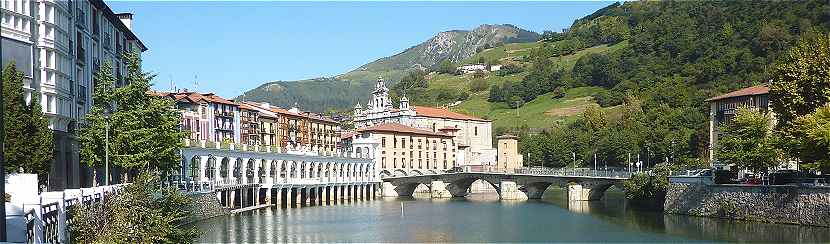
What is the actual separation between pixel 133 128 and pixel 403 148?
102052mm

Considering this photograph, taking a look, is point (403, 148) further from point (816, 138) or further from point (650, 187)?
point (816, 138)

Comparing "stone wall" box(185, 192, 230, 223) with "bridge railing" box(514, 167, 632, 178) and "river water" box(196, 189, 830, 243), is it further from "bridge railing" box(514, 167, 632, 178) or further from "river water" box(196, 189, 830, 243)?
"bridge railing" box(514, 167, 632, 178)

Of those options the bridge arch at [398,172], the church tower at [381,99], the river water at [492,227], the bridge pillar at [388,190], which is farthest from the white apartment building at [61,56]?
the church tower at [381,99]

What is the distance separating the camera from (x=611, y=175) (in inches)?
4417

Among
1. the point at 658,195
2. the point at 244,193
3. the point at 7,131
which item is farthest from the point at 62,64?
the point at 658,195

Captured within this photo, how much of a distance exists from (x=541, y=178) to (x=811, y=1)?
83371mm

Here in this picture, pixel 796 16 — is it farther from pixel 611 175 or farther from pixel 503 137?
pixel 611 175

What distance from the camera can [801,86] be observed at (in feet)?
224

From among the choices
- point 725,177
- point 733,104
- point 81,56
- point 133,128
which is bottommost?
point 725,177

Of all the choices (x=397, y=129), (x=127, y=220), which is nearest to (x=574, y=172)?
(x=397, y=129)

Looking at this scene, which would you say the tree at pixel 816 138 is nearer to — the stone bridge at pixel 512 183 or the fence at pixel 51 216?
the fence at pixel 51 216

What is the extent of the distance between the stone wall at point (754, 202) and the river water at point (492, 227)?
1045 mm

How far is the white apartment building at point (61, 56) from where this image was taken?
51.2 m

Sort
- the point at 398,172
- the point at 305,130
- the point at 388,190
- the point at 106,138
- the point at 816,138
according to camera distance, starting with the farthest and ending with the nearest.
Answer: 1. the point at 305,130
2. the point at 398,172
3. the point at 388,190
4. the point at 816,138
5. the point at 106,138
